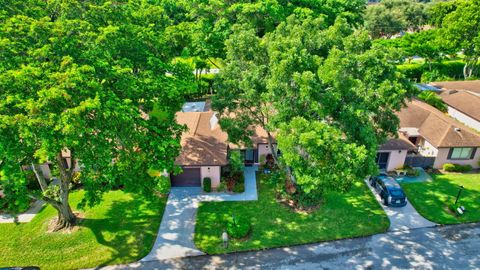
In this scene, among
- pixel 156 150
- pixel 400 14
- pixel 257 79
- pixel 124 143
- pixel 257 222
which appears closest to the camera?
pixel 124 143

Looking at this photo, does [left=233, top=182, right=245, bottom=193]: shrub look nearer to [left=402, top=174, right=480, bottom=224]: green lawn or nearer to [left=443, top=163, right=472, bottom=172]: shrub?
[left=402, top=174, right=480, bottom=224]: green lawn

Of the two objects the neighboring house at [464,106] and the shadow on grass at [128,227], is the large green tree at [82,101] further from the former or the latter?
the neighboring house at [464,106]

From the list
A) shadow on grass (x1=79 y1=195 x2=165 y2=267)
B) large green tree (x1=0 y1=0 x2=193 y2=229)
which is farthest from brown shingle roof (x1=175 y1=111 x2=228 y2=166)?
large green tree (x1=0 y1=0 x2=193 y2=229)

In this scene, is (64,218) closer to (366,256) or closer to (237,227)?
(237,227)

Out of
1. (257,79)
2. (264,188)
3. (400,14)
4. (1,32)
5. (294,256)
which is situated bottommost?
(294,256)

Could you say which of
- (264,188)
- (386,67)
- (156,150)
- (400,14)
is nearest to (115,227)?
(156,150)

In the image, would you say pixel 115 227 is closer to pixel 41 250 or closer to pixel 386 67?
pixel 41 250

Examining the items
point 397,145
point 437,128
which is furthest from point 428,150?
point 397,145
